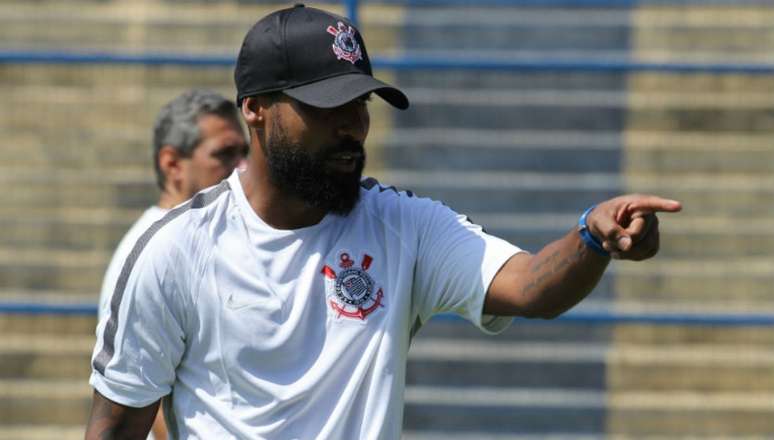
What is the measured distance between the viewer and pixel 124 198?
5.85 meters

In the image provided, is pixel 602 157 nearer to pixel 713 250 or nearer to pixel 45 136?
pixel 713 250

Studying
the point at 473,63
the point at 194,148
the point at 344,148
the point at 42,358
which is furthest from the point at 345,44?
the point at 42,358

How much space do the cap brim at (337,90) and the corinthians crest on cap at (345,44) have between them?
0.04 m

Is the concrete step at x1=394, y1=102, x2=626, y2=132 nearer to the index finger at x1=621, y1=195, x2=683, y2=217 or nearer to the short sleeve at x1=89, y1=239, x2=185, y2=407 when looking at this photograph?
the short sleeve at x1=89, y1=239, x2=185, y2=407

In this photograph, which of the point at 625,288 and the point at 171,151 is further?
the point at 625,288

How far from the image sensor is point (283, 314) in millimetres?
2678

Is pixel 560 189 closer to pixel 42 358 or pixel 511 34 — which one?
pixel 511 34

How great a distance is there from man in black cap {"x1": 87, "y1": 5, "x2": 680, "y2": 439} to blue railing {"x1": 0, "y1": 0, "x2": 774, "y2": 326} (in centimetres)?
270

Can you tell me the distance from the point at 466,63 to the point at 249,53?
2814 millimetres

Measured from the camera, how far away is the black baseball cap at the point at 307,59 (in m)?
2.64

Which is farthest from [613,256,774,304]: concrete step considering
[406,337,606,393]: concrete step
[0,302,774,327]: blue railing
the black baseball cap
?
the black baseball cap

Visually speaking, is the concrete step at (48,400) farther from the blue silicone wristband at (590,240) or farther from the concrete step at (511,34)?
the blue silicone wristband at (590,240)

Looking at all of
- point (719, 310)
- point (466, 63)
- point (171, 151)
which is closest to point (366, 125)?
point (171, 151)

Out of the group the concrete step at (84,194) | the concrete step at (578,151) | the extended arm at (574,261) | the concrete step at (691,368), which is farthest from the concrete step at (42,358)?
the extended arm at (574,261)
